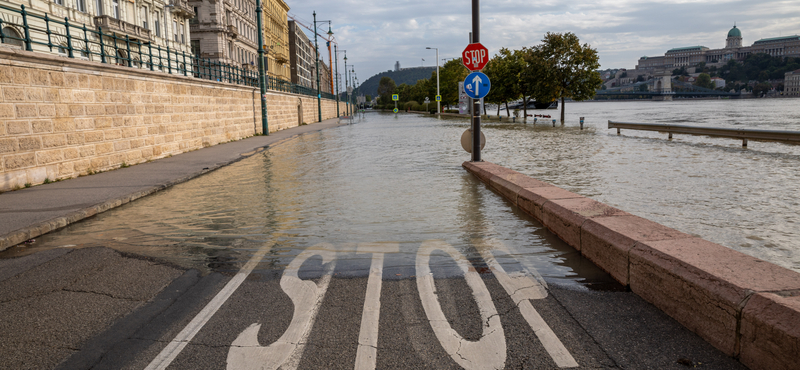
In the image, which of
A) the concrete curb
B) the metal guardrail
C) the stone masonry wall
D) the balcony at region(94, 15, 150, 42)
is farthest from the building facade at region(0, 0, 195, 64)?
the metal guardrail

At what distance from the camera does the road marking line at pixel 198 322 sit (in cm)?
333

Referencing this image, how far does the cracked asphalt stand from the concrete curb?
0.44 feet

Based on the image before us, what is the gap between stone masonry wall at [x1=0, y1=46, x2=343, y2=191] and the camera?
1047cm

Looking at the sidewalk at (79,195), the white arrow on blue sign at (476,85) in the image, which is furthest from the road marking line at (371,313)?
the white arrow on blue sign at (476,85)

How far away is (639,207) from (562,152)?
434 inches

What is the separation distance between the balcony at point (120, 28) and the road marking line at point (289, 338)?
3619 centimetres

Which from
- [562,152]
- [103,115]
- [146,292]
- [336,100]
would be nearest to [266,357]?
[146,292]

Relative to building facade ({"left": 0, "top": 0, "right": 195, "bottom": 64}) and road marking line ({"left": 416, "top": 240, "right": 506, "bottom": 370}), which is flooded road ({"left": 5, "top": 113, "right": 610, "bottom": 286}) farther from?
building facade ({"left": 0, "top": 0, "right": 195, "bottom": 64})

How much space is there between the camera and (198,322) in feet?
13.0

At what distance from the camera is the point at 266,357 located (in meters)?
3.37

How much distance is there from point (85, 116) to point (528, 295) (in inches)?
485

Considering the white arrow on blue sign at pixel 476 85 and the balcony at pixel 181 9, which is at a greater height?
the balcony at pixel 181 9

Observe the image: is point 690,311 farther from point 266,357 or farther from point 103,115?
point 103,115

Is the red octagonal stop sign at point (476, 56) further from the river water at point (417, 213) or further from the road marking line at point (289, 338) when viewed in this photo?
the road marking line at point (289, 338)
